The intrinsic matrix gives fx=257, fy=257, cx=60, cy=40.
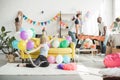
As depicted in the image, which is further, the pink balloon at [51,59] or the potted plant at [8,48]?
the potted plant at [8,48]

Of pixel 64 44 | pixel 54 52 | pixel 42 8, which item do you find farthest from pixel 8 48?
pixel 42 8

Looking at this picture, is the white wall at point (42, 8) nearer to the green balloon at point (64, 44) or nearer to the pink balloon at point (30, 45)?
the green balloon at point (64, 44)

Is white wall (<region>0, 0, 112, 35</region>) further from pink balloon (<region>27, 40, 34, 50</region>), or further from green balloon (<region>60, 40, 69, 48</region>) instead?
pink balloon (<region>27, 40, 34, 50</region>)

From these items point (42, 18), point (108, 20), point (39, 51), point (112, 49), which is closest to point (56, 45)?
point (39, 51)

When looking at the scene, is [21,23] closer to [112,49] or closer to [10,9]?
[10,9]

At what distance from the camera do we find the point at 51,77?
4477 mm

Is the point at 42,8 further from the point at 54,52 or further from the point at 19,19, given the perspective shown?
the point at 54,52

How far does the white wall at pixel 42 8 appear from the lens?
1080 cm

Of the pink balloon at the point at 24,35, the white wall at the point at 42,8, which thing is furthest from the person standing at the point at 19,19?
the pink balloon at the point at 24,35

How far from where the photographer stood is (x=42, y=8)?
10812 millimetres

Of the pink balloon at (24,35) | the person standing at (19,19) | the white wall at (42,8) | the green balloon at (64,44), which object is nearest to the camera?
the pink balloon at (24,35)

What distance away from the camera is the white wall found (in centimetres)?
1080

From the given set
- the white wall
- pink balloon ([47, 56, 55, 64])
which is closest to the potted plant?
pink balloon ([47, 56, 55, 64])

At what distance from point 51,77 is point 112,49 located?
4063mm
